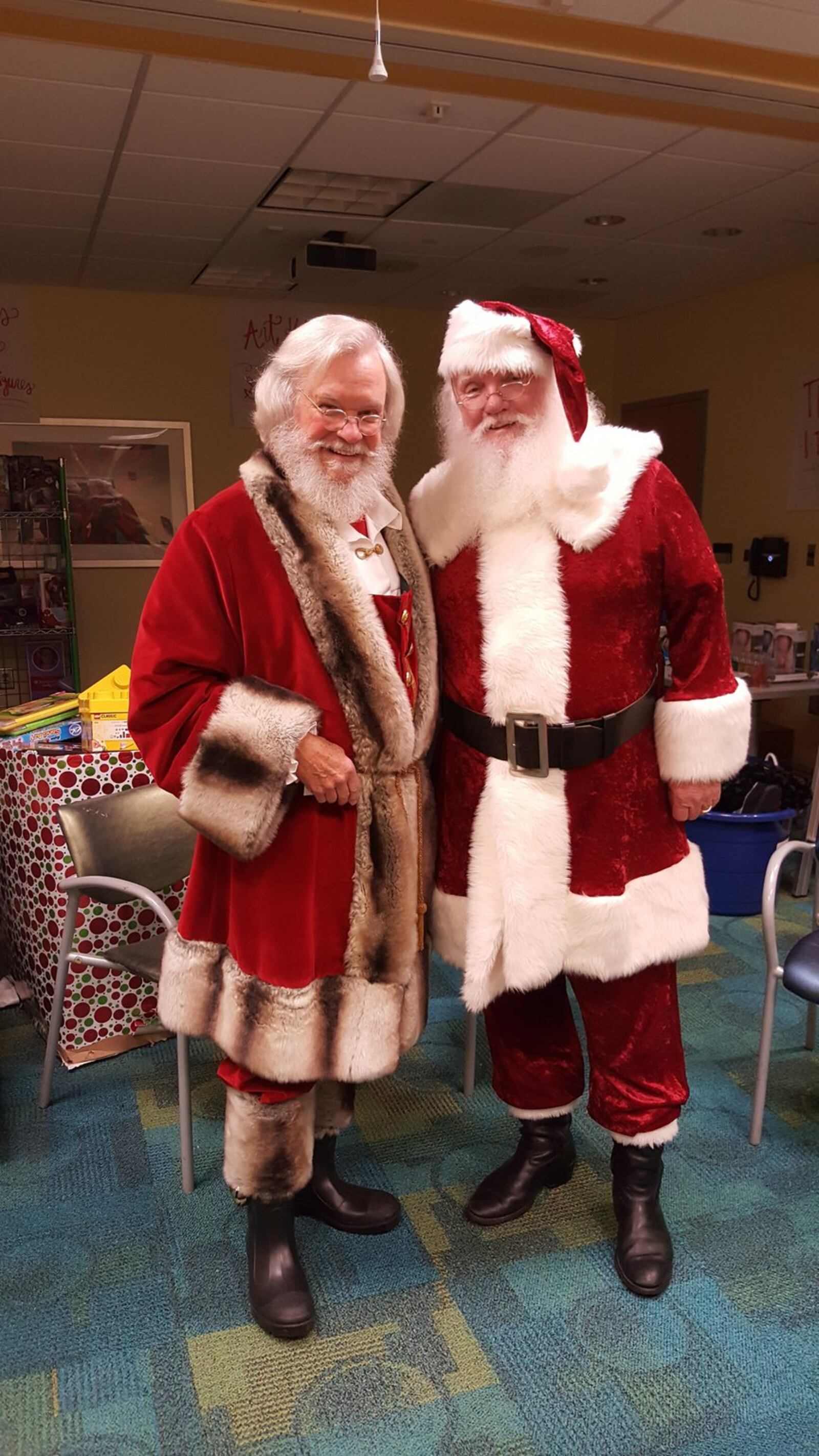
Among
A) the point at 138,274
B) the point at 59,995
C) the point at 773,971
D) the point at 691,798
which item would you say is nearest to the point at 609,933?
the point at 691,798

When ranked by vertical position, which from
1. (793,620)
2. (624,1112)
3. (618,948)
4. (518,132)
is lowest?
(624,1112)

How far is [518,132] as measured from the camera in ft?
10.1

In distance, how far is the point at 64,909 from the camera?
2295mm

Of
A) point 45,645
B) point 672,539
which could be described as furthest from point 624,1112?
point 45,645

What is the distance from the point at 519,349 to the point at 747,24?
1.95 meters

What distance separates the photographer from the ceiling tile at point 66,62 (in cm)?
250

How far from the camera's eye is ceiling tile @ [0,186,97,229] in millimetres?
3637

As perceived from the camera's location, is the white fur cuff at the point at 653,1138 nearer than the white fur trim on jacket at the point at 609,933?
No

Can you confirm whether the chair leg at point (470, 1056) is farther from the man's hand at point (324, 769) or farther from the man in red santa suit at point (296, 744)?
the man's hand at point (324, 769)

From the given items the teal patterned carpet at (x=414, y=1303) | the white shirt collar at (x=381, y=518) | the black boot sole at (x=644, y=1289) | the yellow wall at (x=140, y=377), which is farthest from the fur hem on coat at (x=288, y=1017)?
the yellow wall at (x=140, y=377)

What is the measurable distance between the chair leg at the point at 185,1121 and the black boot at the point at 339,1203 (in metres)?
0.23

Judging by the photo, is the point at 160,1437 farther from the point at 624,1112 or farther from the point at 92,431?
the point at 92,431

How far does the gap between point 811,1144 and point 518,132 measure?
9.61 ft

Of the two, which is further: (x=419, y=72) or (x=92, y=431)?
(x=92, y=431)
